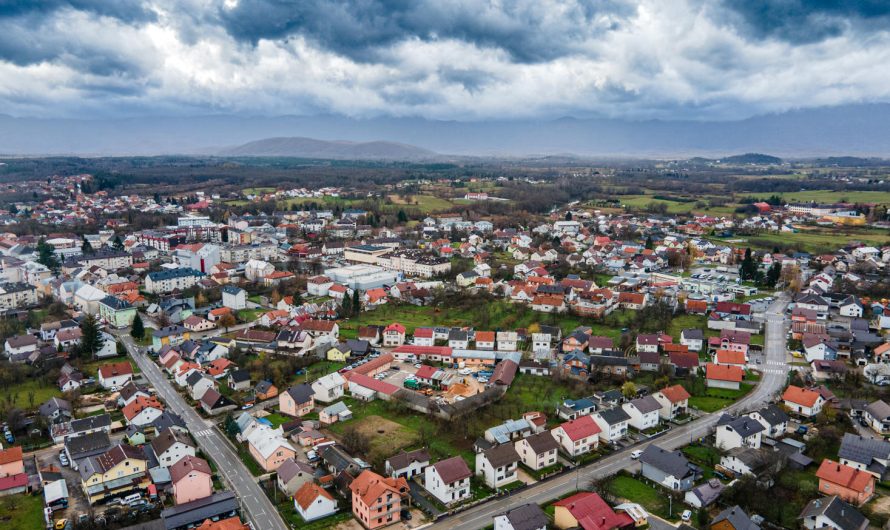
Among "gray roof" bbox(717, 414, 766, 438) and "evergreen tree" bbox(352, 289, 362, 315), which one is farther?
"evergreen tree" bbox(352, 289, 362, 315)

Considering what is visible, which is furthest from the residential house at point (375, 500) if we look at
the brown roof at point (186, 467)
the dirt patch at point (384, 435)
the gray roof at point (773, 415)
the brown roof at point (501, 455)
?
the gray roof at point (773, 415)

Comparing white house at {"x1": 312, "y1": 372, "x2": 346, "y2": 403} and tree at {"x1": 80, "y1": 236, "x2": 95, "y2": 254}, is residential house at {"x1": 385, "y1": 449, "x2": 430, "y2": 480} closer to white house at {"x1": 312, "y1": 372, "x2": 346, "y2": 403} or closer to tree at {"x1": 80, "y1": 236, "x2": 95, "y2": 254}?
white house at {"x1": 312, "y1": 372, "x2": 346, "y2": 403}

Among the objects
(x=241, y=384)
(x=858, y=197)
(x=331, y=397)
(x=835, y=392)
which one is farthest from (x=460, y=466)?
(x=858, y=197)

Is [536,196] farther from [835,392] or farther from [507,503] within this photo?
[507,503]

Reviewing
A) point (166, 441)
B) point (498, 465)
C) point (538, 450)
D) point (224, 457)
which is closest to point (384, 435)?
point (498, 465)

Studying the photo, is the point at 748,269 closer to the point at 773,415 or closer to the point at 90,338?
the point at 773,415

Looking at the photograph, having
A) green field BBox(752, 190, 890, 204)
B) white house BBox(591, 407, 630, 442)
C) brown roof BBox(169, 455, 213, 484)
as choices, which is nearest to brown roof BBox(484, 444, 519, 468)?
white house BBox(591, 407, 630, 442)
